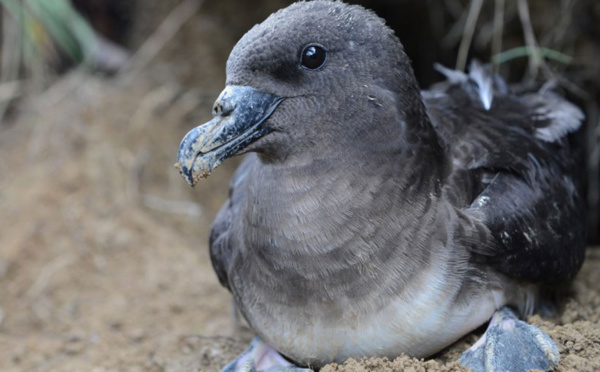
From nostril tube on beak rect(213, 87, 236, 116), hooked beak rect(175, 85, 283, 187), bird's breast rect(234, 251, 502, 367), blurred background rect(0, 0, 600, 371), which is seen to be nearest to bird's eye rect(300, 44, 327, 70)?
hooked beak rect(175, 85, 283, 187)

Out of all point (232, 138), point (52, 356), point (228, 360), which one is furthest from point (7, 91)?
point (232, 138)

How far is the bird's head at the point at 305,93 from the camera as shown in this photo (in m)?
2.99

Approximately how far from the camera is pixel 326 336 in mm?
3225

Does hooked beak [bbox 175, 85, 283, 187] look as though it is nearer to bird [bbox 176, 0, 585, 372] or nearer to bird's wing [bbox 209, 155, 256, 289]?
bird [bbox 176, 0, 585, 372]

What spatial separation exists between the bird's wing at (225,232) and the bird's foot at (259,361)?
1.20 feet

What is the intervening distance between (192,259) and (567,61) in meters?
2.79

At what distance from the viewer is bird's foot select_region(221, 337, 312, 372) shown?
3.55 metres

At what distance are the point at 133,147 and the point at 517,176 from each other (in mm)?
3214

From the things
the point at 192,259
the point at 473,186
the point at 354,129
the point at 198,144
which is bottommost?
the point at 192,259

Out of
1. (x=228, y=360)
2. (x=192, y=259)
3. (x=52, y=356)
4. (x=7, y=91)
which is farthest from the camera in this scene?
(x=7, y=91)

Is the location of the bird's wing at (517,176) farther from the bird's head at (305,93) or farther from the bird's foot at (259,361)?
the bird's foot at (259,361)

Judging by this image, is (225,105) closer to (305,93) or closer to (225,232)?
(305,93)

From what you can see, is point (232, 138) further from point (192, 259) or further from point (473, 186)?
point (192, 259)

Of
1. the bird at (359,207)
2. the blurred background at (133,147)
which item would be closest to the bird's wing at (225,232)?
the bird at (359,207)
